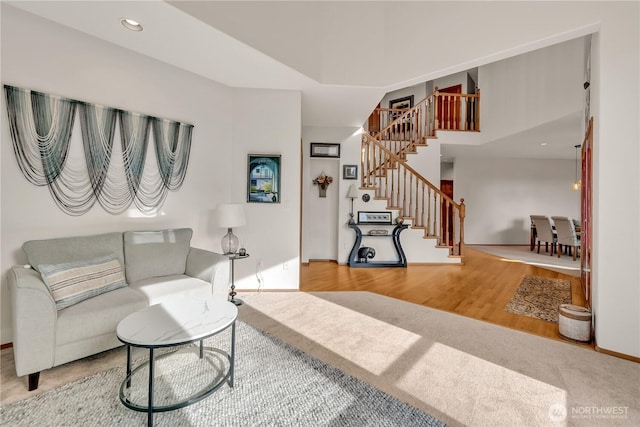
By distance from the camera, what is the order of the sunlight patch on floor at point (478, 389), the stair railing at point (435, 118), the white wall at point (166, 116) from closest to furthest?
the sunlight patch on floor at point (478, 389) < the white wall at point (166, 116) < the stair railing at point (435, 118)

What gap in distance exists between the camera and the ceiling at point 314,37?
2426 mm

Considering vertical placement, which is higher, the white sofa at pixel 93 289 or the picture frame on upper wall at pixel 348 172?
the picture frame on upper wall at pixel 348 172

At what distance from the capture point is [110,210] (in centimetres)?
284

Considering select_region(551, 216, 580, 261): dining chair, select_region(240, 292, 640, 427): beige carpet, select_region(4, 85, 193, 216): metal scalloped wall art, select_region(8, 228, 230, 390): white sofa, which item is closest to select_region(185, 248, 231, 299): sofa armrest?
select_region(8, 228, 230, 390): white sofa

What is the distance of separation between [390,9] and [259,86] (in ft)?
5.98

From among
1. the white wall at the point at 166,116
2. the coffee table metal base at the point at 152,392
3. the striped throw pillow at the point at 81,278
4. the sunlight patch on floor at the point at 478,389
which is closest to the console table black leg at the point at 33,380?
the striped throw pillow at the point at 81,278

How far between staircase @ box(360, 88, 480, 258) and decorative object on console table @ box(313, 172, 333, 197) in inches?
26.9

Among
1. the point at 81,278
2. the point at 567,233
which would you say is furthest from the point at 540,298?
the point at 81,278

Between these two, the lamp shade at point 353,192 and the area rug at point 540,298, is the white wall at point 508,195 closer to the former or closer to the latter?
the area rug at point 540,298

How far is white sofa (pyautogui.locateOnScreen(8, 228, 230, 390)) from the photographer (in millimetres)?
1767

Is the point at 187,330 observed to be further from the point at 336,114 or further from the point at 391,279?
the point at 336,114

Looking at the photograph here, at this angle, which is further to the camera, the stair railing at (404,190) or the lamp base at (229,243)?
the stair railing at (404,190)

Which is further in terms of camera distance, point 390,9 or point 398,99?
point 398,99

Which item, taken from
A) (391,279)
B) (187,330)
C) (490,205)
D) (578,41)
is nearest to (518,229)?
(490,205)
